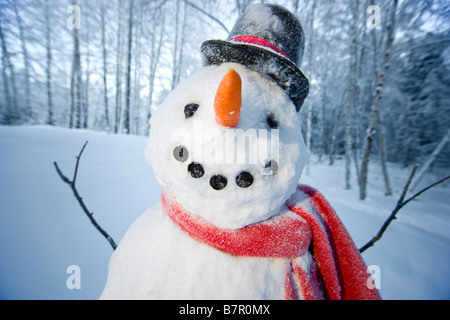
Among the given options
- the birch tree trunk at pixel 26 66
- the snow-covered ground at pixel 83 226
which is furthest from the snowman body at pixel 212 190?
→ the birch tree trunk at pixel 26 66

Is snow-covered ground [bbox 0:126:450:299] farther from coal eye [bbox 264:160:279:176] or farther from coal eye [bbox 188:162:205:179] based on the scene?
coal eye [bbox 264:160:279:176]

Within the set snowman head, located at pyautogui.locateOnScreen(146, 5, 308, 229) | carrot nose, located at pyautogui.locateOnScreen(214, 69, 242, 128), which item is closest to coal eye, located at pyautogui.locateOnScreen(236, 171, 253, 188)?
snowman head, located at pyautogui.locateOnScreen(146, 5, 308, 229)

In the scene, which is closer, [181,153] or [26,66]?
[181,153]

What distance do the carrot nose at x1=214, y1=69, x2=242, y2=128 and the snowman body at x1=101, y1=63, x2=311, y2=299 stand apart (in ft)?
0.12

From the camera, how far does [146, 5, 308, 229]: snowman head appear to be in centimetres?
47

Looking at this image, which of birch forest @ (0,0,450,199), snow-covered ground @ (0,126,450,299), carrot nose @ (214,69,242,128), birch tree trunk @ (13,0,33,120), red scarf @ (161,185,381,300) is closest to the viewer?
carrot nose @ (214,69,242,128)

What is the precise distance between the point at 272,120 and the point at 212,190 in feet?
0.99

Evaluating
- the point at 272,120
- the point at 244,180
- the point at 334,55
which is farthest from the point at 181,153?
the point at 334,55

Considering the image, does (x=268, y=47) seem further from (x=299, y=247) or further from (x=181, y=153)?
(x=299, y=247)

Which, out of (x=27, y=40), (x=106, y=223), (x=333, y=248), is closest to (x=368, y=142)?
(x=333, y=248)

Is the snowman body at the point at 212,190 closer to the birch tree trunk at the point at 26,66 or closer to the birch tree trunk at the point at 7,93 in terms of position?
the birch tree trunk at the point at 26,66

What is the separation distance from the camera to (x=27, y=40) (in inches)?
314

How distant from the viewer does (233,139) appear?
0.47 metres

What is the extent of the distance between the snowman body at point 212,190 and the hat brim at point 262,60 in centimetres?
6
